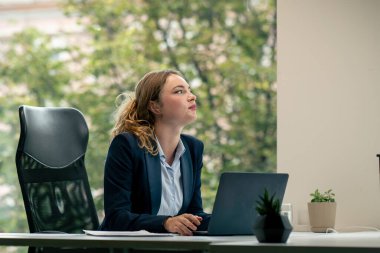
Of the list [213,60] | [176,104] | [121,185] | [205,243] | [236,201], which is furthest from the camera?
[213,60]

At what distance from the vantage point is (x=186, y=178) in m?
2.98

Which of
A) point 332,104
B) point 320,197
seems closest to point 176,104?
point 320,197

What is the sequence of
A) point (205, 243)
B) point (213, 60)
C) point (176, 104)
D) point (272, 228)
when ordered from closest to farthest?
point (272, 228)
point (205, 243)
point (176, 104)
point (213, 60)

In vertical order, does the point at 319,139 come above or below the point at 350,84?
below

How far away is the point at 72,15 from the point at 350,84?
3772 mm

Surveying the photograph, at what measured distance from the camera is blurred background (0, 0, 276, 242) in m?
6.39

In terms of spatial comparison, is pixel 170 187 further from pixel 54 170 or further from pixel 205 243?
pixel 205 243

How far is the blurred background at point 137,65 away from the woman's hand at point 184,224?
3.91 metres

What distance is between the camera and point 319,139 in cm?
351

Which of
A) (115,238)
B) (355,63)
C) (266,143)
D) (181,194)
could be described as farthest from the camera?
(266,143)

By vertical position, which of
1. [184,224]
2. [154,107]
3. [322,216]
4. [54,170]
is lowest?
[322,216]

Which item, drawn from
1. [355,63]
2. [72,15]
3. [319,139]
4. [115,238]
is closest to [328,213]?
[319,139]

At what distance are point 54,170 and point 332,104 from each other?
133 centimetres

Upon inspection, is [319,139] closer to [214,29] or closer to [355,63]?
[355,63]
